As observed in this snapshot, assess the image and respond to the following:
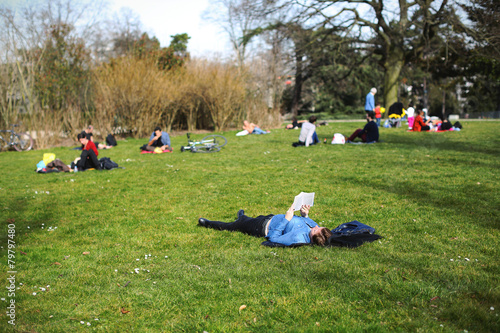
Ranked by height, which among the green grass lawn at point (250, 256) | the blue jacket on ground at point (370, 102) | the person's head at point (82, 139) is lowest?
the green grass lawn at point (250, 256)

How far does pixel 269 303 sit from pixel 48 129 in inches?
725

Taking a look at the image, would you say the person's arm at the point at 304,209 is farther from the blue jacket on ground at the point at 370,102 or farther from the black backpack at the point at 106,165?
the blue jacket on ground at the point at 370,102

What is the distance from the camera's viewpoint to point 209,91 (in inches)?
917

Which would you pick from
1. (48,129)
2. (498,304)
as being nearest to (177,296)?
(498,304)

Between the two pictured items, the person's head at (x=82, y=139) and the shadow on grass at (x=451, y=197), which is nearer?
the shadow on grass at (x=451, y=197)

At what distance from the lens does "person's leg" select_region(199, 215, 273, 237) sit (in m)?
5.46

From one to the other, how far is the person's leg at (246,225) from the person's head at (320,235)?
28.4 inches

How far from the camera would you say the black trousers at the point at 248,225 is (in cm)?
545

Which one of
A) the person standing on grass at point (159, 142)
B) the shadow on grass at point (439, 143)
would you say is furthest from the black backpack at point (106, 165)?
the shadow on grass at point (439, 143)

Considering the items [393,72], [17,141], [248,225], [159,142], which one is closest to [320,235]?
[248,225]

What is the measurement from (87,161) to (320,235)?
29.2ft

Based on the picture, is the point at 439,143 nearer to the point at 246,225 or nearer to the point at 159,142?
the point at 159,142

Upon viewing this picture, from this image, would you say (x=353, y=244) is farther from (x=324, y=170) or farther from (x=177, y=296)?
(x=324, y=170)

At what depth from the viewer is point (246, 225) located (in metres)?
5.63
